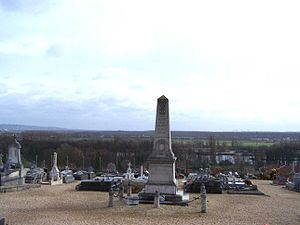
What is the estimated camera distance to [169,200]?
1936 cm

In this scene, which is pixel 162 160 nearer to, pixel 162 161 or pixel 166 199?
pixel 162 161

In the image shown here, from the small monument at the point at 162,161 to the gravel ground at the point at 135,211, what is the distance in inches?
61.3

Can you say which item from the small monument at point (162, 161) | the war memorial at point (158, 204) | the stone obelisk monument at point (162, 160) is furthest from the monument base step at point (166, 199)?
the stone obelisk monument at point (162, 160)

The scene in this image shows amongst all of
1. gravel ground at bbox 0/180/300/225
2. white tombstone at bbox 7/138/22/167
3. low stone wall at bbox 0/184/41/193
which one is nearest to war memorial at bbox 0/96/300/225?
gravel ground at bbox 0/180/300/225

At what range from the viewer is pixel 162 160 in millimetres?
20391

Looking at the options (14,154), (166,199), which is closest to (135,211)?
(166,199)

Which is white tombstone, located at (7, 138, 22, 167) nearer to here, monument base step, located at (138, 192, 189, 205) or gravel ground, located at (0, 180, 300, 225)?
gravel ground, located at (0, 180, 300, 225)

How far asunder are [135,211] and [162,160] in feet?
→ 13.2

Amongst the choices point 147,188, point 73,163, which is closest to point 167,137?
point 147,188

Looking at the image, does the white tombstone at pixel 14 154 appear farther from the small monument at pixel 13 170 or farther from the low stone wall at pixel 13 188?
the low stone wall at pixel 13 188

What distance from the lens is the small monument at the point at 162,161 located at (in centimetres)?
2028

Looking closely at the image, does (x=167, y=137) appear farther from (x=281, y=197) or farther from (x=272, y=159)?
(x=272, y=159)

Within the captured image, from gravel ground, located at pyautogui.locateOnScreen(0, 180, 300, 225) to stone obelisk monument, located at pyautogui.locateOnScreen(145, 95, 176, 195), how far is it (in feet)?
5.28

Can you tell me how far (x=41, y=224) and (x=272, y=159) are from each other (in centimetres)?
5654
